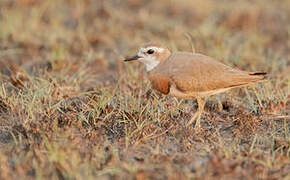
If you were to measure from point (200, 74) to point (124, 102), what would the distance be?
38.3 inches

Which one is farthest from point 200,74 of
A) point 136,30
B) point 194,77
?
point 136,30

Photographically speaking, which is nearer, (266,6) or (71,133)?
(71,133)

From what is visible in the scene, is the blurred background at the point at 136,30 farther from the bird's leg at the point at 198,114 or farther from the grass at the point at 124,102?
the bird's leg at the point at 198,114

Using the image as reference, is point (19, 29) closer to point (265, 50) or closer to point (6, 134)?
point (6, 134)

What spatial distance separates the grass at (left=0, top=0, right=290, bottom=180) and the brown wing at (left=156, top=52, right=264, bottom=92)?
397 millimetres

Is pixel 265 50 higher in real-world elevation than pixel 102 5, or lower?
lower

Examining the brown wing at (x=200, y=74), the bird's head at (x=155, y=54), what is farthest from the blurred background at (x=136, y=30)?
the brown wing at (x=200, y=74)

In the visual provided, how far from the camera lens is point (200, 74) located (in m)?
4.37

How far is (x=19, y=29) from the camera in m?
7.38

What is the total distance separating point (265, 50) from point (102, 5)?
3.07 metres

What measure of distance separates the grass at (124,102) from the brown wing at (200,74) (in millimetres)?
397

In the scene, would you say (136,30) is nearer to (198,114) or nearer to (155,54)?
(155,54)

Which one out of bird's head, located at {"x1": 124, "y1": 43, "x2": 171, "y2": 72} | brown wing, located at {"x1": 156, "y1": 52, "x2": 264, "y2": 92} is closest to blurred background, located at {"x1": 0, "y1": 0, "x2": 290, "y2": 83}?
bird's head, located at {"x1": 124, "y1": 43, "x2": 171, "y2": 72}

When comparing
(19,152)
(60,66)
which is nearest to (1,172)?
(19,152)
